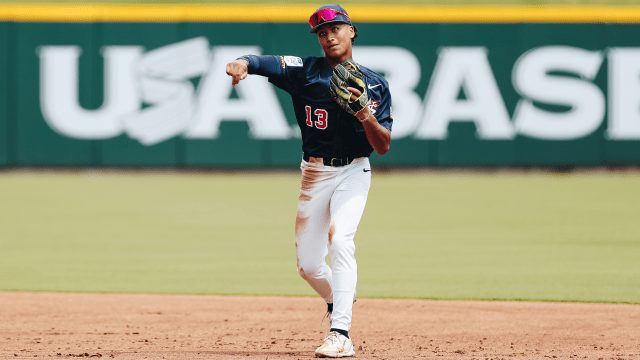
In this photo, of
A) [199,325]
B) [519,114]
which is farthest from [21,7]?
[199,325]

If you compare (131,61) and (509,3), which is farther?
(509,3)

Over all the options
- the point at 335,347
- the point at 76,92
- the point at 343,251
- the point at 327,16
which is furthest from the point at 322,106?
the point at 76,92

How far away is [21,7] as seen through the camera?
1586 cm

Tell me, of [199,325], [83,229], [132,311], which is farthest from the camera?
[83,229]

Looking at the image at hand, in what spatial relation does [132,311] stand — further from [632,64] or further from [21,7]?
[632,64]

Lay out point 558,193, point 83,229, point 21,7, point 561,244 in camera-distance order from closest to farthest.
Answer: point 561,244
point 83,229
point 558,193
point 21,7

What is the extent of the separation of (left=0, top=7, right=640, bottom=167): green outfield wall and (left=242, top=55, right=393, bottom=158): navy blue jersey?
11.6 metres

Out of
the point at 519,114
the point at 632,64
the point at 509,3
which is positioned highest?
the point at 509,3

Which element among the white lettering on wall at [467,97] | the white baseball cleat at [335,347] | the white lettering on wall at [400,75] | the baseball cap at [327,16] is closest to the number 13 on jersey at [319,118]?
the baseball cap at [327,16]

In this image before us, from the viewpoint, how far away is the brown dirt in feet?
14.2

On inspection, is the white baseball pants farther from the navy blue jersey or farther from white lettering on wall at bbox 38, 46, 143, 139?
white lettering on wall at bbox 38, 46, 143, 139

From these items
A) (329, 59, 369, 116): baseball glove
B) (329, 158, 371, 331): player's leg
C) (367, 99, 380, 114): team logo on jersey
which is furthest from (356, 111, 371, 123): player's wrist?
(329, 158, 371, 331): player's leg

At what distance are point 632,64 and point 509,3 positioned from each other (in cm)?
303

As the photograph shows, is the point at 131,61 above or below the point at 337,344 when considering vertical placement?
above
